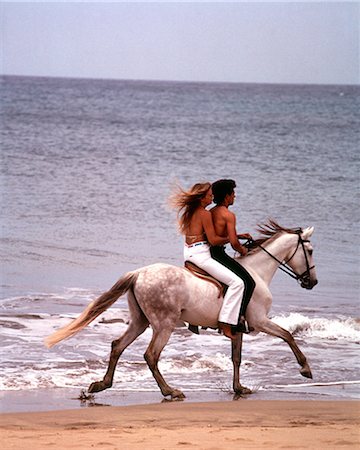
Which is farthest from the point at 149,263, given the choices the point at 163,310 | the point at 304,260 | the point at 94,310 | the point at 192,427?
the point at 192,427

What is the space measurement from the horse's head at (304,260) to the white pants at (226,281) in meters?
1.04

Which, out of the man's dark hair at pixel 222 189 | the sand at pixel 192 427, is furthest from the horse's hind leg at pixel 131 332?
the man's dark hair at pixel 222 189

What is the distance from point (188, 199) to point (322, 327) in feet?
14.2

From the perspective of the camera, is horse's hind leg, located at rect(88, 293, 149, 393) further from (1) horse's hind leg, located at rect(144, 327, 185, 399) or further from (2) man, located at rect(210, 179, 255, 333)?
(2) man, located at rect(210, 179, 255, 333)

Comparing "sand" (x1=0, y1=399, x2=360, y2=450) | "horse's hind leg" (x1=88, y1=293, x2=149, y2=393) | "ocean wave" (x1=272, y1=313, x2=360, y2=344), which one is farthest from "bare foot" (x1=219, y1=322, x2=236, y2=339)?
"ocean wave" (x1=272, y1=313, x2=360, y2=344)

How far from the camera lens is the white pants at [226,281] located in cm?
1026

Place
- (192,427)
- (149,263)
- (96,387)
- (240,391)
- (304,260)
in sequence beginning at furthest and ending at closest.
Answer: (149,263), (304,260), (240,391), (96,387), (192,427)

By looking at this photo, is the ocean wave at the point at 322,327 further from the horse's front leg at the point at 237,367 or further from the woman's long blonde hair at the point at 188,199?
the woman's long blonde hair at the point at 188,199

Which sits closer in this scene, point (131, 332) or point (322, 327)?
point (131, 332)

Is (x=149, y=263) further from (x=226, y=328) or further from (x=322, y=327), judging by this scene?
(x=226, y=328)

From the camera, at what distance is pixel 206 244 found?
10.4 metres

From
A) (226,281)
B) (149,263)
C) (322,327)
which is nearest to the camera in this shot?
(226,281)

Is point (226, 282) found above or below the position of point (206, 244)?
below

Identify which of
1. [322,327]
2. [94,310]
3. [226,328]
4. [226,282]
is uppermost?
[226,282]
